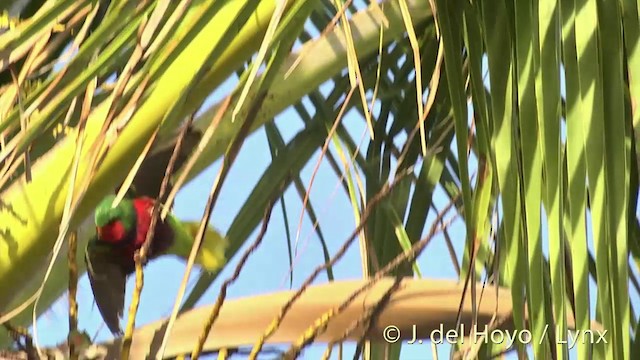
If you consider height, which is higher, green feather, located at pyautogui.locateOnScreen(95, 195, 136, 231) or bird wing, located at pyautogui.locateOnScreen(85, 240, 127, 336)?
green feather, located at pyautogui.locateOnScreen(95, 195, 136, 231)

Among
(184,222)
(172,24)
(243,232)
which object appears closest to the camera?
(172,24)

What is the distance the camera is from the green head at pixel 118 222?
0.56 m

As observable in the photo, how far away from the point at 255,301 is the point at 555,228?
159 mm

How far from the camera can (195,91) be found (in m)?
0.42

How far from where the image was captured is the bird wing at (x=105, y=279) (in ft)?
1.93

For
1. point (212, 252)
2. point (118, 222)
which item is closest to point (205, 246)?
point (212, 252)

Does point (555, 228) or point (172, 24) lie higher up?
point (172, 24)

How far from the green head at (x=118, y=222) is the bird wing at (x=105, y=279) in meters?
0.01

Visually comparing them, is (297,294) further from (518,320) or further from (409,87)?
(409,87)

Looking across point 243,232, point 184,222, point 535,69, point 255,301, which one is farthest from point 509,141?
point 184,222

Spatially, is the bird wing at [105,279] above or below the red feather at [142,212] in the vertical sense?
below

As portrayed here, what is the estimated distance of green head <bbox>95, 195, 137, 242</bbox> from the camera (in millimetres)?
557

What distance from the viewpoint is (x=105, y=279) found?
1.96 ft

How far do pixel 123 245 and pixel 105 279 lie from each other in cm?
3
